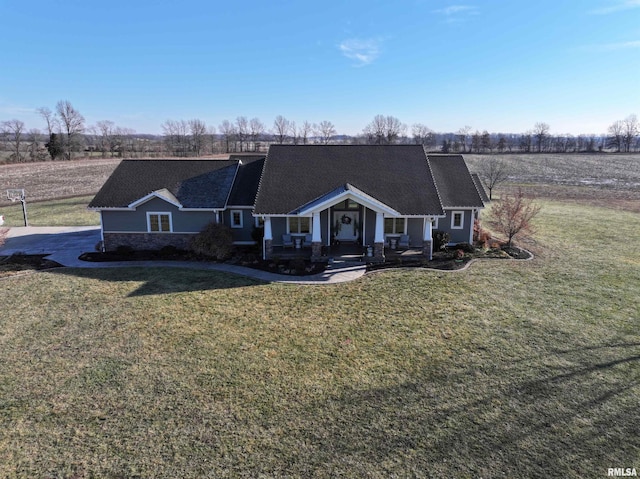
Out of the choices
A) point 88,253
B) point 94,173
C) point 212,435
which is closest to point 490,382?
point 212,435

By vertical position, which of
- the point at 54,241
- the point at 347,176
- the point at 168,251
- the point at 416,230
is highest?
the point at 347,176

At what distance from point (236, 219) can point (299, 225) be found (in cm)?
411

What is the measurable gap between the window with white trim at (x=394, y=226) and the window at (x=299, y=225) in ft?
13.9

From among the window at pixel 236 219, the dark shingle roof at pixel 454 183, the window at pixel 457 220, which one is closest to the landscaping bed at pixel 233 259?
the window at pixel 236 219

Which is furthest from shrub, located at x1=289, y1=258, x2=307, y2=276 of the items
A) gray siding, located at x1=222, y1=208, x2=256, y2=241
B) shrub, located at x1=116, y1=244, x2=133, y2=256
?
shrub, located at x1=116, y1=244, x2=133, y2=256

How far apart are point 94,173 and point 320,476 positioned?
61222 millimetres

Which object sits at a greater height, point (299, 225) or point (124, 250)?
point (299, 225)

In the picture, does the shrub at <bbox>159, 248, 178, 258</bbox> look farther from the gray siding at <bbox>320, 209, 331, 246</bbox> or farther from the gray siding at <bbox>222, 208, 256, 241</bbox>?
the gray siding at <bbox>320, 209, 331, 246</bbox>

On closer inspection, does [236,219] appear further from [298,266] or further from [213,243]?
[298,266]

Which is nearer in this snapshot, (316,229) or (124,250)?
(316,229)

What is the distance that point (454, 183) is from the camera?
24609 millimetres

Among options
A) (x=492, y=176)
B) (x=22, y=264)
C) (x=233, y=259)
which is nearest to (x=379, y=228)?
(x=233, y=259)

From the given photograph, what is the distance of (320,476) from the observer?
25.4 feet

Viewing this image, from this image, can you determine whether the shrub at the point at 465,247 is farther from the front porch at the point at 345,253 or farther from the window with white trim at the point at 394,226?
the window with white trim at the point at 394,226
